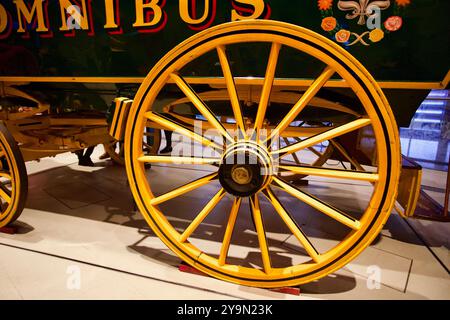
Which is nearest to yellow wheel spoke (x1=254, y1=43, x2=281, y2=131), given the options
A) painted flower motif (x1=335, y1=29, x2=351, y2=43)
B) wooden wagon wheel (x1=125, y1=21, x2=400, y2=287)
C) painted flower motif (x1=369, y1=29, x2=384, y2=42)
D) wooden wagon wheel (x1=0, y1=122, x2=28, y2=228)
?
wooden wagon wheel (x1=125, y1=21, x2=400, y2=287)

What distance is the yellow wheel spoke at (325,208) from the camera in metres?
1.08

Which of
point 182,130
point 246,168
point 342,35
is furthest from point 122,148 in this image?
point 342,35

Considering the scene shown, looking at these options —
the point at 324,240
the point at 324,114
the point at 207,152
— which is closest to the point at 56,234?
the point at 324,240

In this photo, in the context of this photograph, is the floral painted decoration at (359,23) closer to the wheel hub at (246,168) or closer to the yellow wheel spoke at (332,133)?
the yellow wheel spoke at (332,133)

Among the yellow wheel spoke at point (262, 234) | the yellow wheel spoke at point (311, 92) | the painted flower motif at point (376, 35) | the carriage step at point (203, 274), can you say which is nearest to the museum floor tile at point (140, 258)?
the carriage step at point (203, 274)

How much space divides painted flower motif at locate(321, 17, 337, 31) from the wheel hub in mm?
505

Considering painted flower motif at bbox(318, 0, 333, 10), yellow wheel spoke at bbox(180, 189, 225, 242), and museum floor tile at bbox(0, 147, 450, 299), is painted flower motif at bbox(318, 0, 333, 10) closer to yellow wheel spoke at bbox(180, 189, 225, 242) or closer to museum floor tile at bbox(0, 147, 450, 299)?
yellow wheel spoke at bbox(180, 189, 225, 242)

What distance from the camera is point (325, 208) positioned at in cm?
112

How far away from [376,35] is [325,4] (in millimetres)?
216

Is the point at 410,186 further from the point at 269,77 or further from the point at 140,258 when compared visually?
the point at 140,258

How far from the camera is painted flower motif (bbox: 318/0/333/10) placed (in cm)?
111

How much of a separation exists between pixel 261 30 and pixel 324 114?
0.77 meters

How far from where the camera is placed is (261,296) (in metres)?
1.19

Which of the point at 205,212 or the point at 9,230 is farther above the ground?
the point at 205,212
